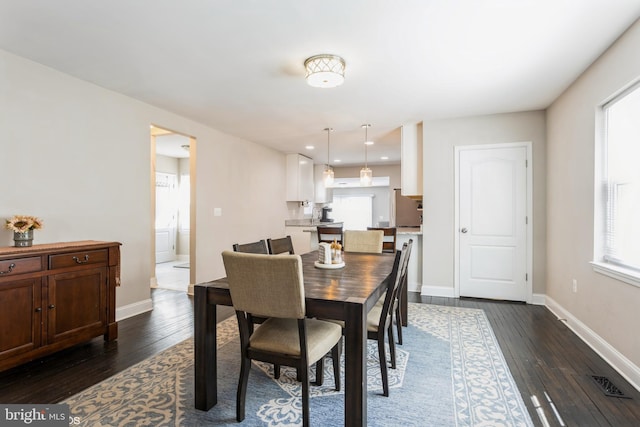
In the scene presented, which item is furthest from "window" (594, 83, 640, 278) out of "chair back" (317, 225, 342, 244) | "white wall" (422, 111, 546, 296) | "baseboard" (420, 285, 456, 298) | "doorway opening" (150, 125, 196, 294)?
"doorway opening" (150, 125, 196, 294)

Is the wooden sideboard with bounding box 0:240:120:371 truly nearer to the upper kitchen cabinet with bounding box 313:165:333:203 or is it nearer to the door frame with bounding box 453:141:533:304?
the door frame with bounding box 453:141:533:304

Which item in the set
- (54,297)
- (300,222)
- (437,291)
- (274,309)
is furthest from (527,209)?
(54,297)

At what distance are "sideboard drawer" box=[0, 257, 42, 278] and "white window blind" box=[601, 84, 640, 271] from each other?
4263mm

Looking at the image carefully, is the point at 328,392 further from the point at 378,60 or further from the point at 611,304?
the point at 378,60

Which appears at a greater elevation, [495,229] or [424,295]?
[495,229]

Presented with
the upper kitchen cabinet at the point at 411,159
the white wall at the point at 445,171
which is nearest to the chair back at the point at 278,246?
the white wall at the point at 445,171

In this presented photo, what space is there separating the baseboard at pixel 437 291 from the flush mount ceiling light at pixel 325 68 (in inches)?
121

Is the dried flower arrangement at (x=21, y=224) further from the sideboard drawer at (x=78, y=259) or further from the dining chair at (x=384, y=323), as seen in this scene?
the dining chair at (x=384, y=323)

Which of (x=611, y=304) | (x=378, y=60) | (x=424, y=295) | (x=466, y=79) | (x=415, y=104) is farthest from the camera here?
(x=424, y=295)

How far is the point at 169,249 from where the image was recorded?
757 cm

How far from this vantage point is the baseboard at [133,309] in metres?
3.48

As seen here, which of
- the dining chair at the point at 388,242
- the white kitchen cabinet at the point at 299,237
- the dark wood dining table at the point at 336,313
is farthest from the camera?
the white kitchen cabinet at the point at 299,237

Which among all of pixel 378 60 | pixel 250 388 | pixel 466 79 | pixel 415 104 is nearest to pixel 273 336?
pixel 250 388

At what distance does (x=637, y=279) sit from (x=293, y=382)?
2.34m
